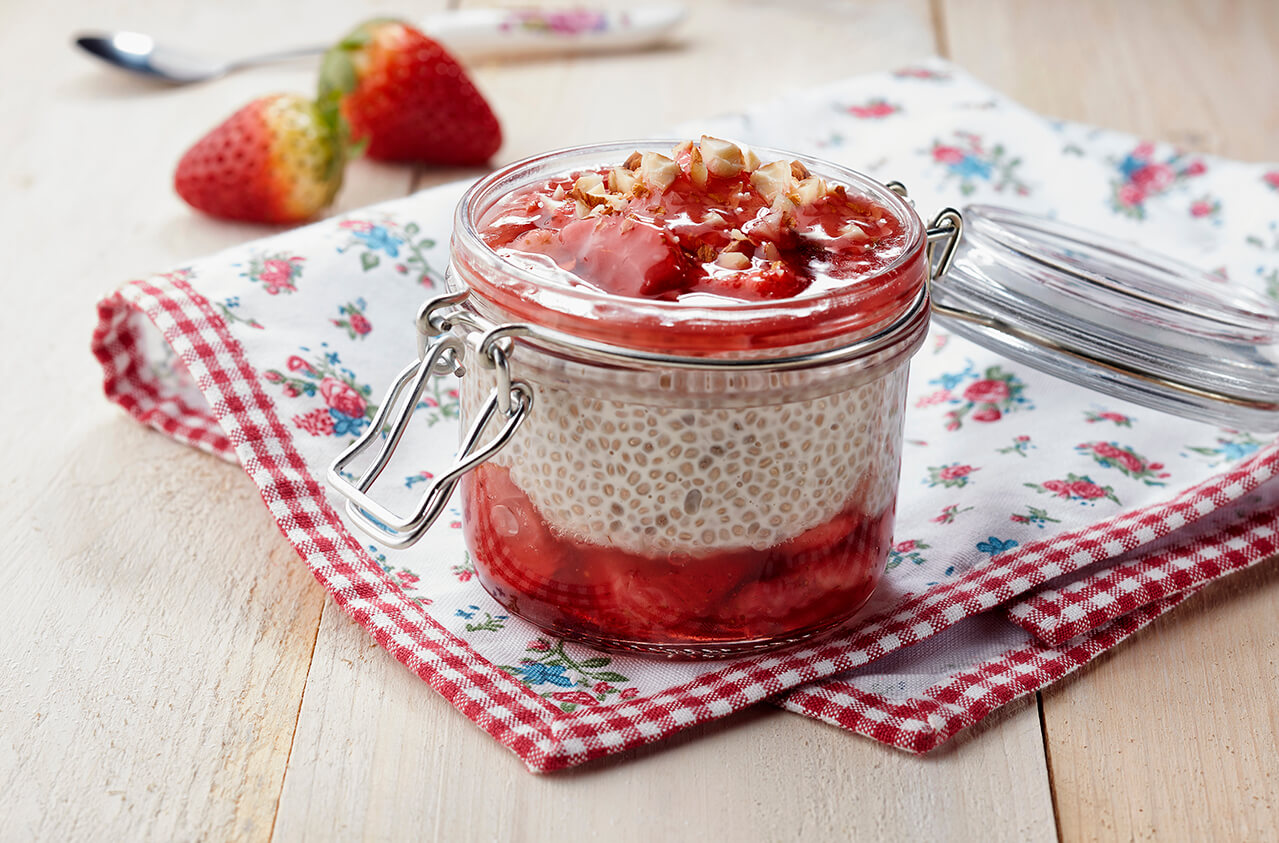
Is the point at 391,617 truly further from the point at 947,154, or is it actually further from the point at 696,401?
the point at 947,154

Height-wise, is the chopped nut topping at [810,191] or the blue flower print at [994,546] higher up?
the chopped nut topping at [810,191]

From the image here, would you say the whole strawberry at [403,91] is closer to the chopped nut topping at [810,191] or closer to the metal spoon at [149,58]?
the metal spoon at [149,58]

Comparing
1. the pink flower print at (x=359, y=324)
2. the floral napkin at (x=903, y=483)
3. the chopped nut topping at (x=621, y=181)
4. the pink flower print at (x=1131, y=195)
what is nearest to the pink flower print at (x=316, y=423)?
the floral napkin at (x=903, y=483)

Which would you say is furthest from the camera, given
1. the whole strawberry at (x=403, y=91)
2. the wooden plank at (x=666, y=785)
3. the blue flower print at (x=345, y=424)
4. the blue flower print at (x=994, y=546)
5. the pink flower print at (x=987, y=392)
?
the whole strawberry at (x=403, y=91)

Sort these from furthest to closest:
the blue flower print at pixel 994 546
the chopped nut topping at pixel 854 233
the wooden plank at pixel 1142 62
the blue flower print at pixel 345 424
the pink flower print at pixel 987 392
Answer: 1. the wooden plank at pixel 1142 62
2. the pink flower print at pixel 987 392
3. the blue flower print at pixel 345 424
4. the blue flower print at pixel 994 546
5. the chopped nut topping at pixel 854 233

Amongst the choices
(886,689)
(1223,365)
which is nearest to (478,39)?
(1223,365)

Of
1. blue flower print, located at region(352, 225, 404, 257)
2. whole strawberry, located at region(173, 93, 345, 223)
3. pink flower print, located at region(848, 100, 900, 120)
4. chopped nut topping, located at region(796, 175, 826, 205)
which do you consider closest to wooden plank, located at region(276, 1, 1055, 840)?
chopped nut topping, located at region(796, 175, 826, 205)

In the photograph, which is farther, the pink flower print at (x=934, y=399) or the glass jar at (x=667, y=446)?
the pink flower print at (x=934, y=399)
